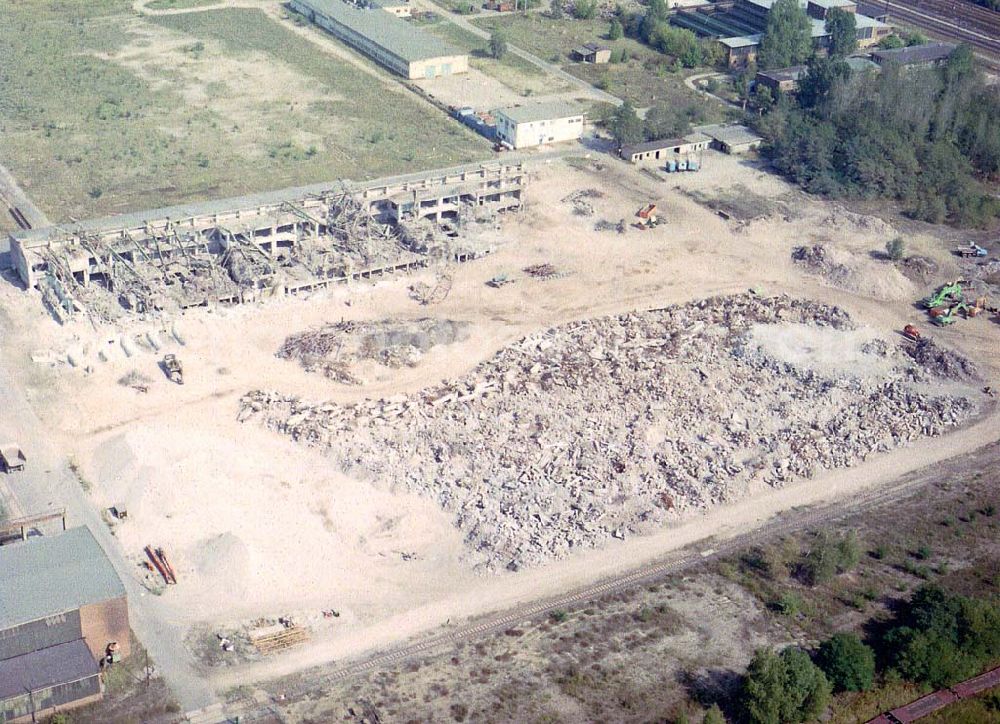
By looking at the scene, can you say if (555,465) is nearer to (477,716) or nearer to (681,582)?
(681,582)

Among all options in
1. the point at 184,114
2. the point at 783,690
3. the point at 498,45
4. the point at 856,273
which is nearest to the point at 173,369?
the point at 783,690

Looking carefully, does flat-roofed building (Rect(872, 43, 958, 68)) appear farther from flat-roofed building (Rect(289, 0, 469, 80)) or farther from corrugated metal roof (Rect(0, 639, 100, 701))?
corrugated metal roof (Rect(0, 639, 100, 701))

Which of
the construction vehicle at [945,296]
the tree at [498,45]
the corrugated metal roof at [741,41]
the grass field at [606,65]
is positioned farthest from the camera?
the corrugated metal roof at [741,41]

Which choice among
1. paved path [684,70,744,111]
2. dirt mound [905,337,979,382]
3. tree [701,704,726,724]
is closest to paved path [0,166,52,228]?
dirt mound [905,337,979,382]

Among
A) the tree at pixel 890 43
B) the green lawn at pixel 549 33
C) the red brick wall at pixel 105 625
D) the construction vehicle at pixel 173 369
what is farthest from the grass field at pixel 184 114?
the tree at pixel 890 43

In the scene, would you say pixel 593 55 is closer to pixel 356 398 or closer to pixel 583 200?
pixel 583 200

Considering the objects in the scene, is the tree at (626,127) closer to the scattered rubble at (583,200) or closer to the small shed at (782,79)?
the scattered rubble at (583,200)

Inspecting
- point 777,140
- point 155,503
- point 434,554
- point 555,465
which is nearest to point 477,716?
point 434,554
